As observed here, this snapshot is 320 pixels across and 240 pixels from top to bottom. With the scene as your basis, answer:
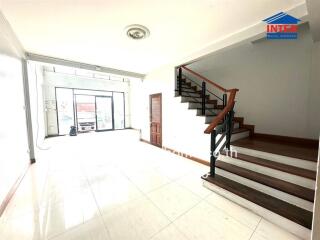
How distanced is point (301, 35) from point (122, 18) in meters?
3.61

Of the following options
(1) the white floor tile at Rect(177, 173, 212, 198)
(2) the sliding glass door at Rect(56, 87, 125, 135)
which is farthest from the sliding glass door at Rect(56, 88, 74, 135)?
(1) the white floor tile at Rect(177, 173, 212, 198)

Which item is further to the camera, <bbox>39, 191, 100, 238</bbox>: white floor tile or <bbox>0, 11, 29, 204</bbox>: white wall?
<bbox>0, 11, 29, 204</bbox>: white wall

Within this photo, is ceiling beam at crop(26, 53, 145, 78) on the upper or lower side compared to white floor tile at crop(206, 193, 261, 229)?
upper

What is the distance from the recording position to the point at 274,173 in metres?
2.04

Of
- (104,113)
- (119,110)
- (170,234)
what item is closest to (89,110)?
(104,113)

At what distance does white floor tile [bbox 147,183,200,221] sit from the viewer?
71.6 inches

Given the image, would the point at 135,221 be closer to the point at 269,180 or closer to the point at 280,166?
the point at 269,180

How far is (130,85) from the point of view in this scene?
29.5ft

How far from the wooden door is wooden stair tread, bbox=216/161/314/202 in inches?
105

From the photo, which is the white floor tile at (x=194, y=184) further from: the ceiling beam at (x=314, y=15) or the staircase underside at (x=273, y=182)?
the ceiling beam at (x=314, y=15)

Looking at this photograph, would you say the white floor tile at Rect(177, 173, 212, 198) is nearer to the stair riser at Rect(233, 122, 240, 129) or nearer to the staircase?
the staircase

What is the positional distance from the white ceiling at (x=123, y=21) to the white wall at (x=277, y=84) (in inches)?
61.7

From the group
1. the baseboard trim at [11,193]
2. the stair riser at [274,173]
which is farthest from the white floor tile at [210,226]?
the baseboard trim at [11,193]

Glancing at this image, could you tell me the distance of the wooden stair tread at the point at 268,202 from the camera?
1504 mm
